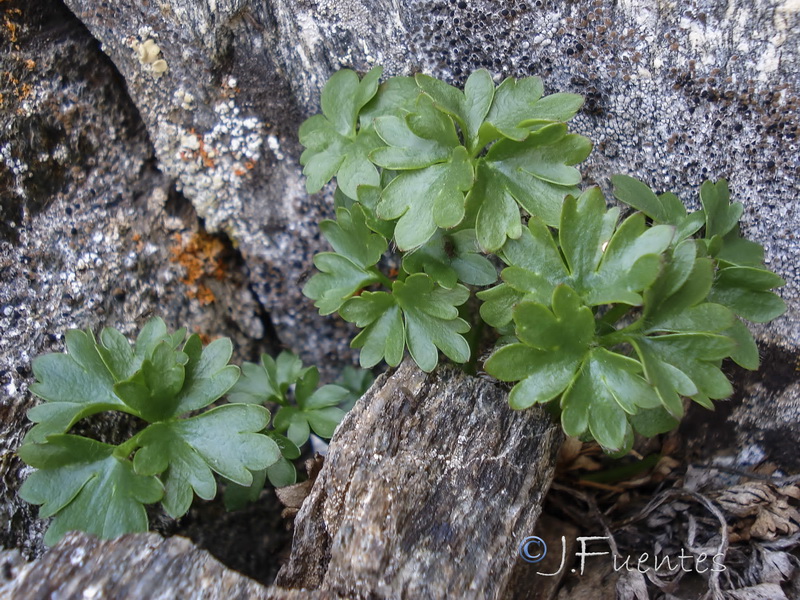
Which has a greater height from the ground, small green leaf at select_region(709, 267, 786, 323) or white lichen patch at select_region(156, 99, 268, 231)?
white lichen patch at select_region(156, 99, 268, 231)

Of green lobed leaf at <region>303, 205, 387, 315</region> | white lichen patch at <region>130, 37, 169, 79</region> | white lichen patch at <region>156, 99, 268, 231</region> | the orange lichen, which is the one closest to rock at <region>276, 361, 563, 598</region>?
green lobed leaf at <region>303, 205, 387, 315</region>

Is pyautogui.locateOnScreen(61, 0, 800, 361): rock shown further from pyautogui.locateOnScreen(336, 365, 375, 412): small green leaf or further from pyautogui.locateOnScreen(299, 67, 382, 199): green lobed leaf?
pyautogui.locateOnScreen(336, 365, 375, 412): small green leaf

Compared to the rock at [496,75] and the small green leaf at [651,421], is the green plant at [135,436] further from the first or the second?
the small green leaf at [651,421]

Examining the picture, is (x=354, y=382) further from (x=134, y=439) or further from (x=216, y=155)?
(x=216, y=155)

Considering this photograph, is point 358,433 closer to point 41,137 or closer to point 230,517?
point 230,517

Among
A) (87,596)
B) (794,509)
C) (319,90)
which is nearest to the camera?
(87,596)

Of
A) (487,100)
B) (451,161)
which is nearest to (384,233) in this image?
(451,161)

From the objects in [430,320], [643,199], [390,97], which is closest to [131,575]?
[430,320]

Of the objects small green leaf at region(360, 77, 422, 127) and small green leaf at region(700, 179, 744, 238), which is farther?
small green leaf at region(360, 77, 422, 127)
